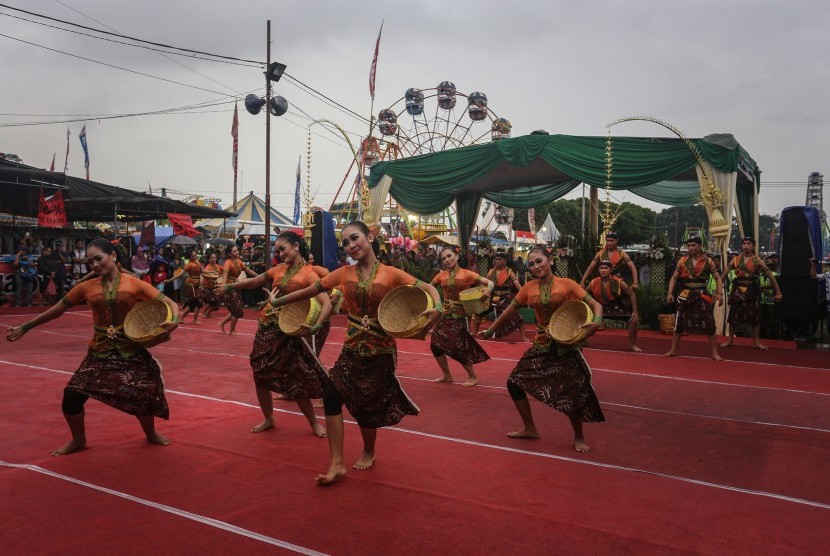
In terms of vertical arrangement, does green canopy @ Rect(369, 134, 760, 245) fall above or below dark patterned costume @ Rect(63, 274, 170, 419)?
above

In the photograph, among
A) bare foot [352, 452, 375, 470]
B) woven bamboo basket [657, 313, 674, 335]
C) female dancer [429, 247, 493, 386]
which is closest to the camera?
bare foot [352, 452, 375, 470]

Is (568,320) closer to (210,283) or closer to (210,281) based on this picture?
(210,281)

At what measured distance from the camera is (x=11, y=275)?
750 inches

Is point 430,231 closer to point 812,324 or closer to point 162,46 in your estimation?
point 162,46

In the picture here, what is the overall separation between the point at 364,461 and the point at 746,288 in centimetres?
905

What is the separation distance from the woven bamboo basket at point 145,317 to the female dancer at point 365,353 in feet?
4.26

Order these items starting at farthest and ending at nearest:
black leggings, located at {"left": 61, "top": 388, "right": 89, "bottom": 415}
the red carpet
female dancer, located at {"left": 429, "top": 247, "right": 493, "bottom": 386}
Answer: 1. female dancer, located at {"left": 429, "top": 247, "right": 493, "bottom": 386}
2. black leggings, located at {"left": 61, "top": 388, "right": 89, "bottom": 415}
3. the red carpet

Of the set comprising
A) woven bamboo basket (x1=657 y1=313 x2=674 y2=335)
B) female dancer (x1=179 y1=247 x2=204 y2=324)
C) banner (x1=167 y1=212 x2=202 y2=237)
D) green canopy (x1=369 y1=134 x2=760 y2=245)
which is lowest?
woven bamboo basket (x1=657 y1=313 x2=674 y2=335)

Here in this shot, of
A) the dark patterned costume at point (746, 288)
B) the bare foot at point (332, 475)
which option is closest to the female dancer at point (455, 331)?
the bare foot at point (332, 475)

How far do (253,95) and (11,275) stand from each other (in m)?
Answer: 8.40

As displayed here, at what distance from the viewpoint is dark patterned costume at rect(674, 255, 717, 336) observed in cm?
1037

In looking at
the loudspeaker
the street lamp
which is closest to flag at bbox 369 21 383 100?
the street lamp

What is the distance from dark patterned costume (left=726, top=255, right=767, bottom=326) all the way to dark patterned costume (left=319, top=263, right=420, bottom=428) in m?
8.74

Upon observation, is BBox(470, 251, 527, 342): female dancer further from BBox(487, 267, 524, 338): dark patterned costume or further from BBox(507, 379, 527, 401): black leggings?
BBox(507, 379, 527, 401): black leggings
